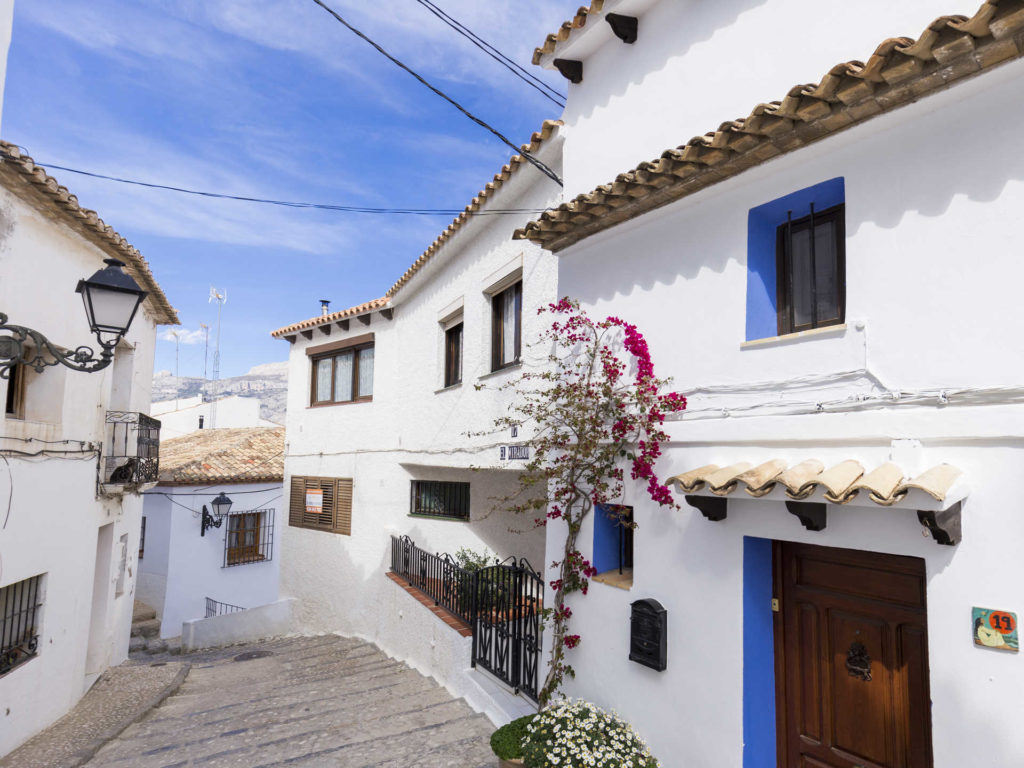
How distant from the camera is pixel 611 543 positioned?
19.1ft

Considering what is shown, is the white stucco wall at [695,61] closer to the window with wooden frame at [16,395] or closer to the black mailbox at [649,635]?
the black mailbox at [649,635]

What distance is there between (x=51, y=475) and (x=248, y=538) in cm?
1120

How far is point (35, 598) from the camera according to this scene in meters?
8.05

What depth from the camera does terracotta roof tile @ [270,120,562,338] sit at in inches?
286

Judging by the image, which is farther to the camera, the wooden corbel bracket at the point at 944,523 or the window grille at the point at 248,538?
the window grille at the point at 248,538

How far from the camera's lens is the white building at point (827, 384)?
3289mm

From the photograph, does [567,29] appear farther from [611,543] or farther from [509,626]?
[509,626]

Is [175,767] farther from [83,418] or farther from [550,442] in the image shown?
[83,418]

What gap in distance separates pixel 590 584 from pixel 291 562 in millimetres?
11399

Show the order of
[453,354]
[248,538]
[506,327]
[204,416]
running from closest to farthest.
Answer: [506,327] < [453,354] < [248,538] < [204,416]

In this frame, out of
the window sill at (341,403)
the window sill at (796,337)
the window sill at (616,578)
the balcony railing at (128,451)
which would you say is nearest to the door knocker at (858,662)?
the window sill at (616,578)

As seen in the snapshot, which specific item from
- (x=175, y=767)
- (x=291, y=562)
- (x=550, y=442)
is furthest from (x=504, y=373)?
(x=291, y=562)

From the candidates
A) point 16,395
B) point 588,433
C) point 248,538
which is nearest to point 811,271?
point 588,433

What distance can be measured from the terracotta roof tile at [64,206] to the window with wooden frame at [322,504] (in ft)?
18.1
